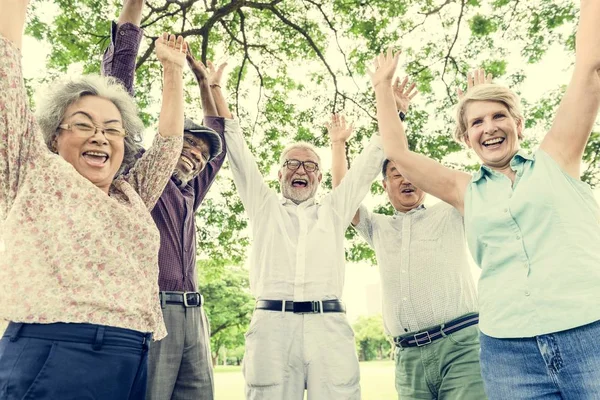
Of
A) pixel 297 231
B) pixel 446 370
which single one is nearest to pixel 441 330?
pixel 446 370

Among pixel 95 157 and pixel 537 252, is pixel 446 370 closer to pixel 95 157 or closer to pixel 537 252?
pixel 537 252

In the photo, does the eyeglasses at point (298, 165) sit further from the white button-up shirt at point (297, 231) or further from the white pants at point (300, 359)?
the white pants at point (300, 359)

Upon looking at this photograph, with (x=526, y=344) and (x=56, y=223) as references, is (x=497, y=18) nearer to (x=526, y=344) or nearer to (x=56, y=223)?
(x=526, y=344)

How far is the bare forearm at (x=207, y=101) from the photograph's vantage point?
3.90 m

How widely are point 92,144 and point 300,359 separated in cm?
195

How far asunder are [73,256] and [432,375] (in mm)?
2497

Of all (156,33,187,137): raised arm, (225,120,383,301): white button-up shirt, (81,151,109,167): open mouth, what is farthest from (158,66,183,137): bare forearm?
(225,120,383,301): white button-up shirt

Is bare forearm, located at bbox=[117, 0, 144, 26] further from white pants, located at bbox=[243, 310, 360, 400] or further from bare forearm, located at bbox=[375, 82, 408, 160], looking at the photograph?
white pants, located at bbox=[243, 310, 360, 400]

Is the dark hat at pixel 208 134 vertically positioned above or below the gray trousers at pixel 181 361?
above

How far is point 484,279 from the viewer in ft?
6.94

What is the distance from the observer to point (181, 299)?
3.06m

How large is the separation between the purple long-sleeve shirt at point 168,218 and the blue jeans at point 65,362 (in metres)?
1.23

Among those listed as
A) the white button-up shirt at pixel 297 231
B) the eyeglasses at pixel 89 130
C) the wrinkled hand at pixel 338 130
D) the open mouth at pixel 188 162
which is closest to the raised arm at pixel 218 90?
the white button-up shirt at pixel 297 231

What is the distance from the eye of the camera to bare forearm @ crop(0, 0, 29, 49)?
1.77 m
